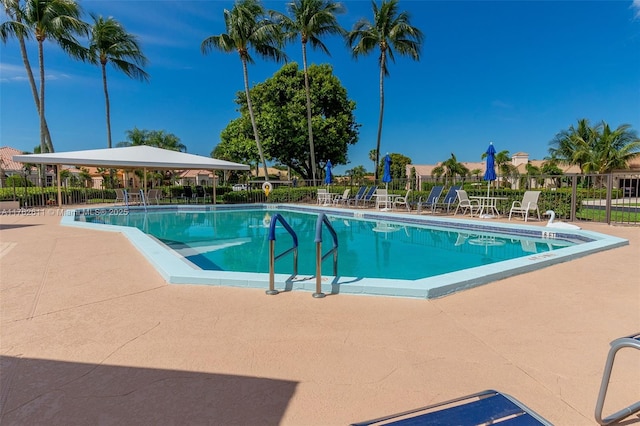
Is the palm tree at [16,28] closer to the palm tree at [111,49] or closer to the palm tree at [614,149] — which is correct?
the palm tree at [111,49]

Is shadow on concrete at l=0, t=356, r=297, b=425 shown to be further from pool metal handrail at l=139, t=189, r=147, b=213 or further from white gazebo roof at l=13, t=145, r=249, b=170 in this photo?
pool metal handrail at l=139, t=189, r=147, b=213

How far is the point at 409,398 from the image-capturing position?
6.26 feet

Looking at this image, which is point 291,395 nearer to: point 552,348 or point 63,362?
point 63,362

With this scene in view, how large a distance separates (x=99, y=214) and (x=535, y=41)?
26402 millimetres

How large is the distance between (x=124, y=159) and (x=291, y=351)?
14603mm

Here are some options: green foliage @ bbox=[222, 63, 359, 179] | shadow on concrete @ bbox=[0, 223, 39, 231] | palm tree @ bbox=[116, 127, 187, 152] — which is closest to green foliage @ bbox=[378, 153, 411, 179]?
green foliage @ bbox=[222, 63, 359, 179]

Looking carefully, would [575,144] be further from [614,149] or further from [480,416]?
[480,416]

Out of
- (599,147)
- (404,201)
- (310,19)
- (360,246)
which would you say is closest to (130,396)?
(360,246)

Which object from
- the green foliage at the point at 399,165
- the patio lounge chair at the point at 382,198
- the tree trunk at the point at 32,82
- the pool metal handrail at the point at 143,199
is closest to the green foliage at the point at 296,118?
the pool metal handrail at the point at 143,199

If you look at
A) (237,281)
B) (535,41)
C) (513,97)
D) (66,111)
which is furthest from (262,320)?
(513,97)

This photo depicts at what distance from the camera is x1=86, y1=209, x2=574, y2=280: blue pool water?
20.1ft

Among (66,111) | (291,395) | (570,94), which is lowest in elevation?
(291,395)

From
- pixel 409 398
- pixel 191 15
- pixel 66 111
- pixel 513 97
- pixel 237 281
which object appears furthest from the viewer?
pixel 513 97

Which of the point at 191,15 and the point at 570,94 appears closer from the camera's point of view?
the point at 191,15
